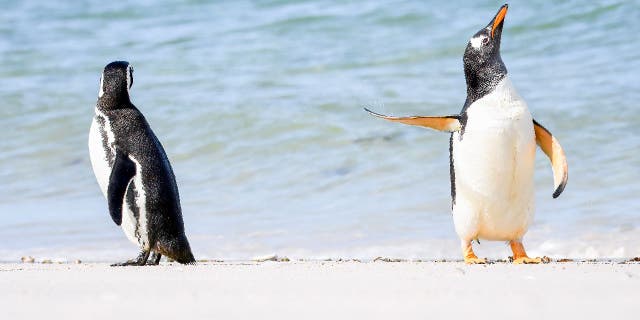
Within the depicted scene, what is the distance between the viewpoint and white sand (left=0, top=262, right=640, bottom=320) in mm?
3387

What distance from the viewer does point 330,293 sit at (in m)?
3.69

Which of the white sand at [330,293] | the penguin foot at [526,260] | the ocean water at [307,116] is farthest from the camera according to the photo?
the ocean water at [307,116]

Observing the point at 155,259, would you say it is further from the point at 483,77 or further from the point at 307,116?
the point at 307,116

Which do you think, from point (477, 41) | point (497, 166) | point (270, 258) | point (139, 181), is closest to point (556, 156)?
point (497, 166)

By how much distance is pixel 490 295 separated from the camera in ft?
11.8

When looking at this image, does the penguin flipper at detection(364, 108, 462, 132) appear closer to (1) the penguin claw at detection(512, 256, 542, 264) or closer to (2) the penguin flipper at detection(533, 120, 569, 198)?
(2) the penguin flipper at detection(533, 120, 569, 198)

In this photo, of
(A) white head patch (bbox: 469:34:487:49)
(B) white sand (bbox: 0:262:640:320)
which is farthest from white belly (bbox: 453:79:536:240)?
(B) white sand (bbox: 0:262:640:320)

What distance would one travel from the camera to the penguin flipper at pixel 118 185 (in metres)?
5.11

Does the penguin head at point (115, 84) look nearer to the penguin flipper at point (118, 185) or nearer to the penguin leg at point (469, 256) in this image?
the penguin flipper at point (118, 185)

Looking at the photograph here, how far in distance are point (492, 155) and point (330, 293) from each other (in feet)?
4.79

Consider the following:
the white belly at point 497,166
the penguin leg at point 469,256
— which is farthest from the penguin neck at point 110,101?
the penguin leg at point 469,256

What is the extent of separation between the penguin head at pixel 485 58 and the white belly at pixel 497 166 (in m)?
0.07

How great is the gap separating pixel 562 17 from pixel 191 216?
598 centimetres

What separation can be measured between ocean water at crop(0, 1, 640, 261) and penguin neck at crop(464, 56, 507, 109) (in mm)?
1124
